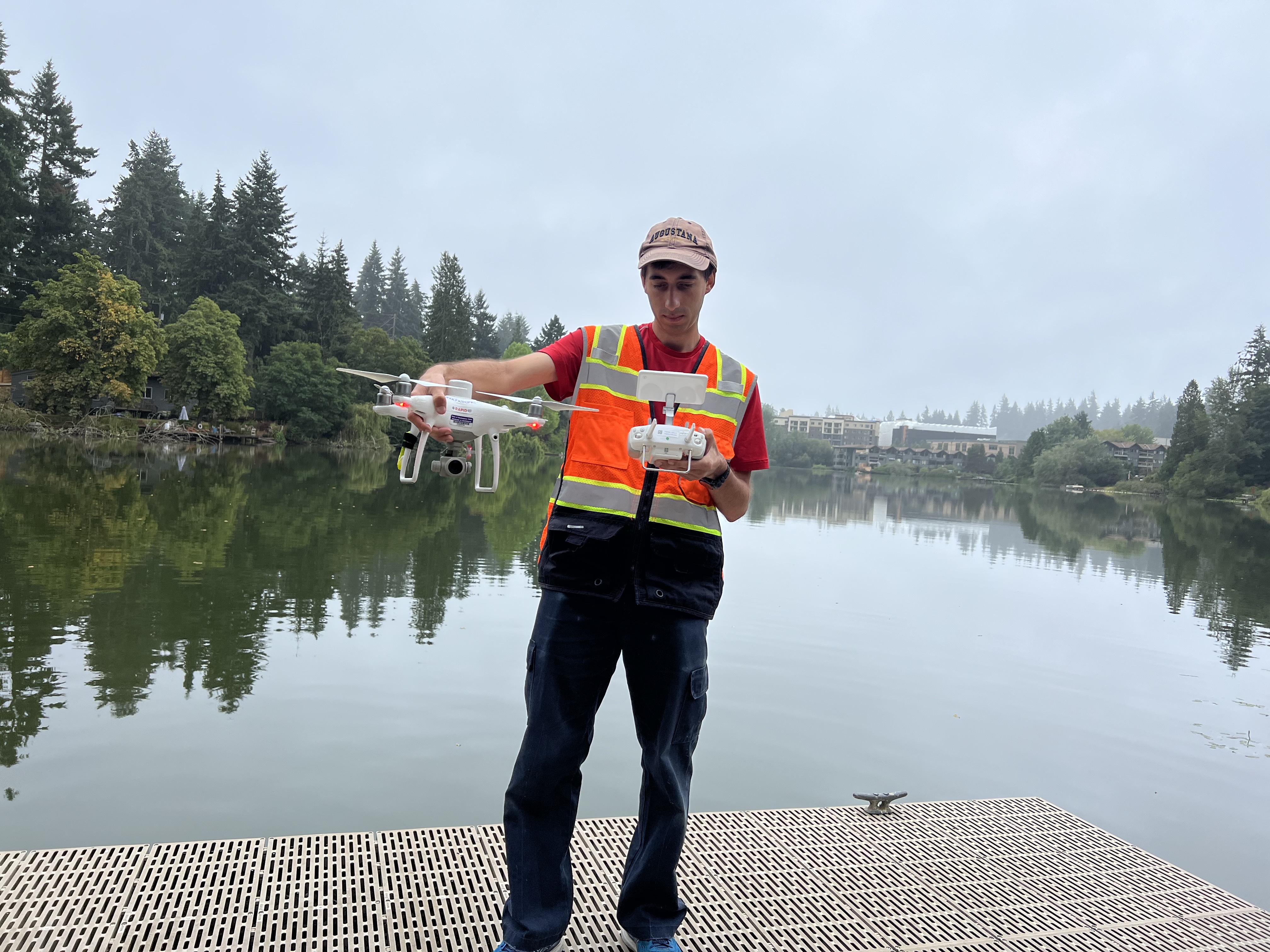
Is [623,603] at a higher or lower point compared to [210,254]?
lower

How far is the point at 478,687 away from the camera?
7336 mm

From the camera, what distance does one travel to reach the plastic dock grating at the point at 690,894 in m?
2.97

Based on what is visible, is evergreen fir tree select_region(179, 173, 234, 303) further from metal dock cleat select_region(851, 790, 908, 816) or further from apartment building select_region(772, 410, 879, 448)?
apartment building select_region(772, 410, 879, 448)

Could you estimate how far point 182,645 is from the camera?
7.66 meters

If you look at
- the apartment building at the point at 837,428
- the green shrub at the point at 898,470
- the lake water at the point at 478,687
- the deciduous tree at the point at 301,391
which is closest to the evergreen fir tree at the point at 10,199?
the deciduous tree at the point at 301,391

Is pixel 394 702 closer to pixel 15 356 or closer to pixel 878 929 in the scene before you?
pixel 878 929

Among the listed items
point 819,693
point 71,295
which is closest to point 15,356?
point 71,295

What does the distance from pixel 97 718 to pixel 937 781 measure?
242 inches

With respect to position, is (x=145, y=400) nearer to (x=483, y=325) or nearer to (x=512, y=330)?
(x=483, y=325)

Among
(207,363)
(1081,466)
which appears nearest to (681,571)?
(207,363)

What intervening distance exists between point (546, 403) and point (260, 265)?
7043 centimetres

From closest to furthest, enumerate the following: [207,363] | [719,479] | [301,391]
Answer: [719,479], [207,363], [301,391]

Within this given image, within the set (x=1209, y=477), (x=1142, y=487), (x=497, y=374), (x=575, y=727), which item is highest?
(x=1209, y=477)

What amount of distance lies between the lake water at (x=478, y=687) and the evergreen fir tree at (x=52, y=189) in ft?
155
